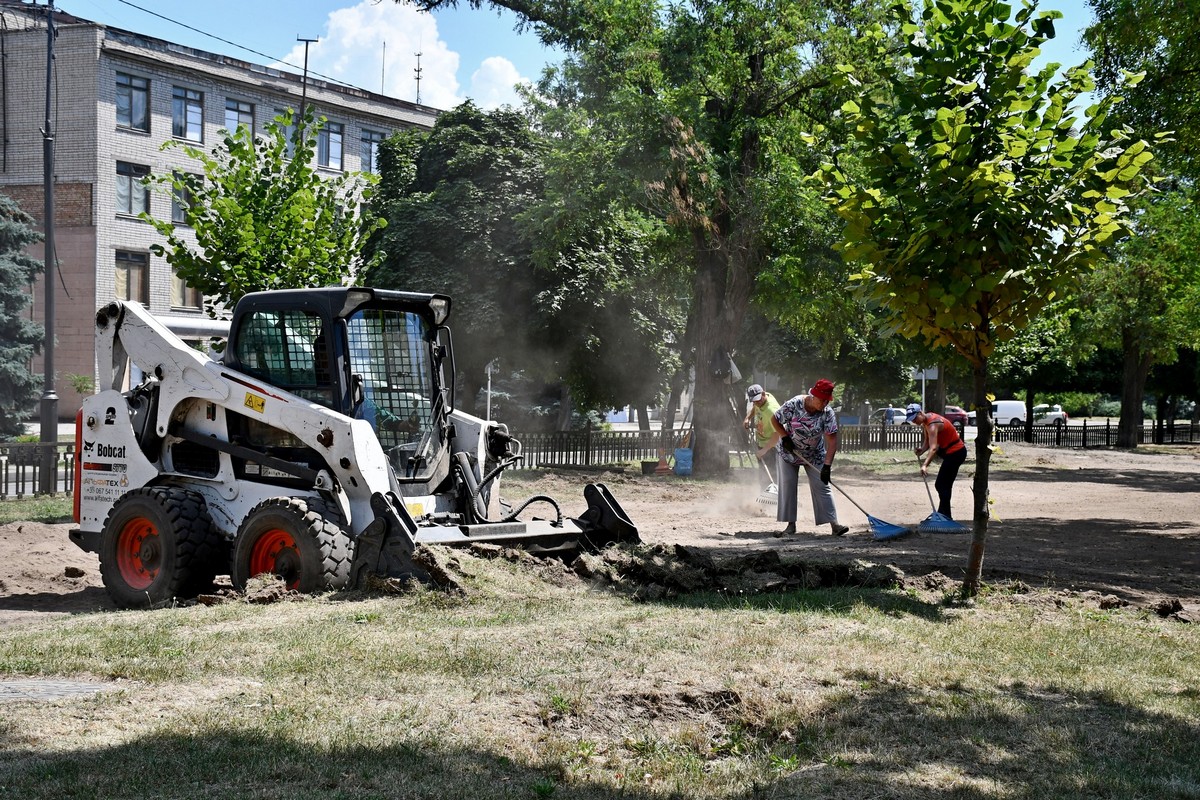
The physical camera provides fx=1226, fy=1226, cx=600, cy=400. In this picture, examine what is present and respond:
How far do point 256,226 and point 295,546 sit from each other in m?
8.28

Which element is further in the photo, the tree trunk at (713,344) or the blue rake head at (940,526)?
the tree trunk at (713,344)

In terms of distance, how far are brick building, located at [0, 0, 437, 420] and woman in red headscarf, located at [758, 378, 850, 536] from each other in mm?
32530

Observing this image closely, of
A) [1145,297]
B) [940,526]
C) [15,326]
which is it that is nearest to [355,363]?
[940,526]

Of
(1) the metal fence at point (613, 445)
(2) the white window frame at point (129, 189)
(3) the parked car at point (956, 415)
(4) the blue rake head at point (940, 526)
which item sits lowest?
(4) the blue rake head at point (940, 526)

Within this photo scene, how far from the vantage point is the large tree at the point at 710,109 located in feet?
82.2

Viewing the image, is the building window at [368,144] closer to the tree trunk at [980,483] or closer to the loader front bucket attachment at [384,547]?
the loader front bucket attachment at [384,547]

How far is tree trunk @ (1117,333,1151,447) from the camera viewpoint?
43469mm

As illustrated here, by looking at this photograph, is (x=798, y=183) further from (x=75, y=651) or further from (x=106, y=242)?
(x=106, y=242)

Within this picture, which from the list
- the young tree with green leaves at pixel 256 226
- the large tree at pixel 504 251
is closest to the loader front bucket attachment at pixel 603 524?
the young tree with green leaves at pixel 256 226

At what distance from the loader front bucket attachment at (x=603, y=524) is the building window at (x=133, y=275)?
122 ft

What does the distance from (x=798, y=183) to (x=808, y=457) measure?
1178 centimetres

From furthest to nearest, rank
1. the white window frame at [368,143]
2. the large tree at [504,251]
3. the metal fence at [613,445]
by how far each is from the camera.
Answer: the white window frame at [368,143] → the large tree at [504,251] → the metal fence at [613,445]

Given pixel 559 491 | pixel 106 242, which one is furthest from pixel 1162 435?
pixel 106 242

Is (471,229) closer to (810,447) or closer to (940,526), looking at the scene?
(810,447)
